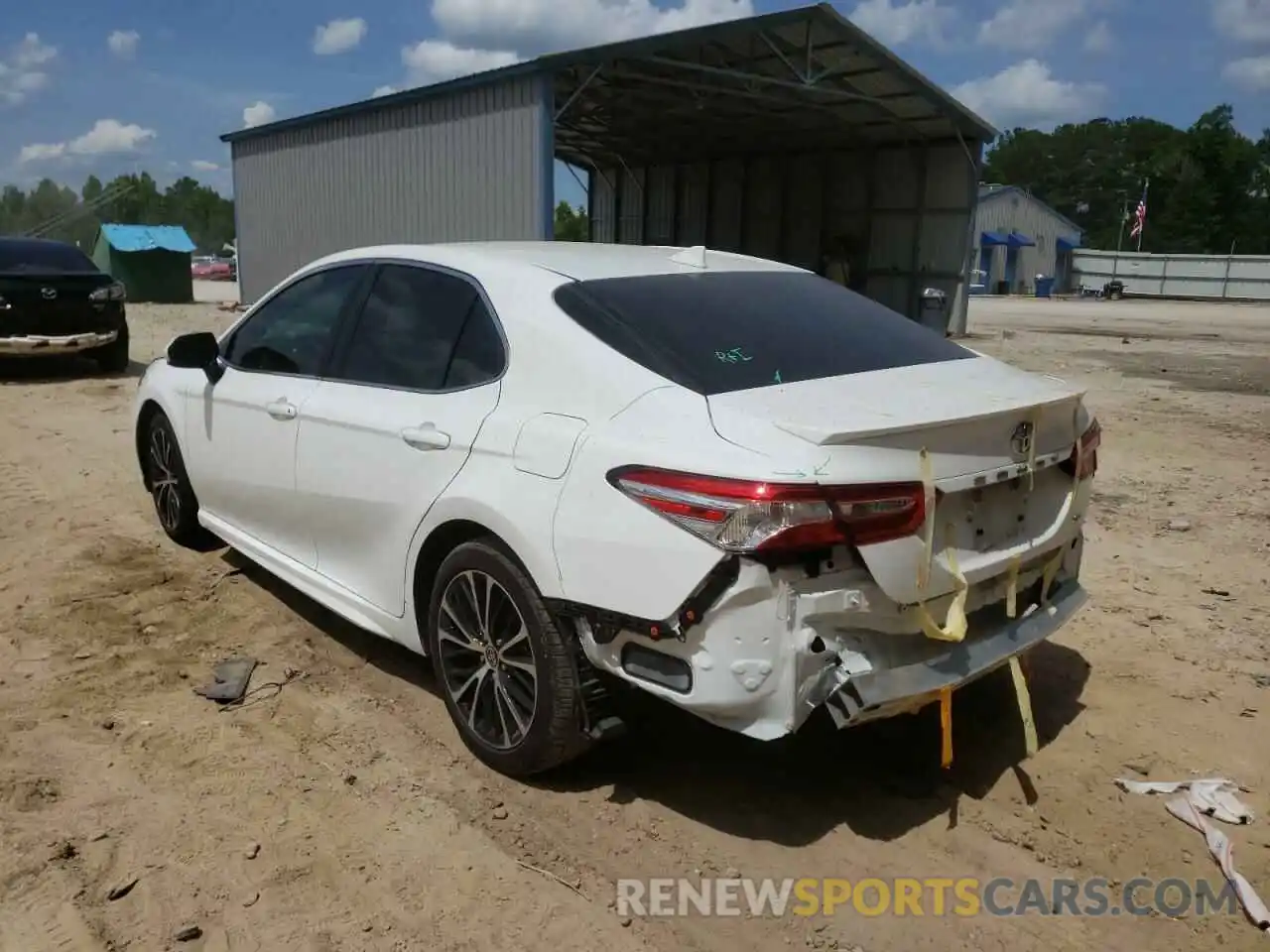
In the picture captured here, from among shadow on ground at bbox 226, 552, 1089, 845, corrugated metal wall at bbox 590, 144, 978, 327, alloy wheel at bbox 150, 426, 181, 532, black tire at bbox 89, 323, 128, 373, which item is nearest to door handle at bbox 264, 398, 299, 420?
shadow on ground at bbox 226, 552, 1089, 845

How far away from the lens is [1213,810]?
316 cm

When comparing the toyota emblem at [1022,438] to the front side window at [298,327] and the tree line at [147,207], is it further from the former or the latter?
the tree line at [147,207]

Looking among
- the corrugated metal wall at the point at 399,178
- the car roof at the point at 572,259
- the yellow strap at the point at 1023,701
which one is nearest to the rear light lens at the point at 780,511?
the yellow strap at the point at 1023,701

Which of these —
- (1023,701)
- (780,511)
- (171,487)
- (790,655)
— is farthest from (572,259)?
(171,487)

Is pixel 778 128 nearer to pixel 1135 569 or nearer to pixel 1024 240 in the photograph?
pixel 1135 569

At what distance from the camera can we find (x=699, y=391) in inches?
111

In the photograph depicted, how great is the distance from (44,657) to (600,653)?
2.67 meters

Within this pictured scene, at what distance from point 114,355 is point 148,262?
51.7 ft

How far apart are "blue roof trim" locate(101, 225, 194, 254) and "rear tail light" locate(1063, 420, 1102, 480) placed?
27.3 m

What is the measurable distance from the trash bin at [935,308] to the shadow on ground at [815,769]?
16.4 m

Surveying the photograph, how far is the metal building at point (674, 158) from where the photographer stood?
1478 cm

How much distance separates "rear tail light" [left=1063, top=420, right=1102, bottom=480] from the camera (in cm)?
321

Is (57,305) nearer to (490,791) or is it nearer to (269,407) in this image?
(269,407)

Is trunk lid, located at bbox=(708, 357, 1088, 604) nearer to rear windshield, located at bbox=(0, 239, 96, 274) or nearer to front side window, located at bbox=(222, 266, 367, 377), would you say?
front side window, located at bbox=(222, 266, 367, 377)
